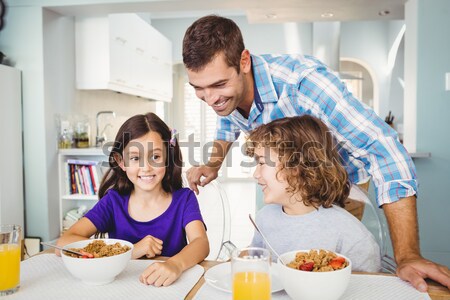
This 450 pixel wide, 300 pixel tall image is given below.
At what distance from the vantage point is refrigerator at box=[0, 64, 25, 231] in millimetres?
3182

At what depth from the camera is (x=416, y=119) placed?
10.1 feet

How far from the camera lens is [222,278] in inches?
38.2

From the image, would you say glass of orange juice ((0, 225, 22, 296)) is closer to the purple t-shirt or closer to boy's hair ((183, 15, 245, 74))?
the purple t-shirt

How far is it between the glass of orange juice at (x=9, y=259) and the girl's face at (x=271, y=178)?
28.3 inches

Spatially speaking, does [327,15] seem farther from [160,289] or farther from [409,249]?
[160,289]

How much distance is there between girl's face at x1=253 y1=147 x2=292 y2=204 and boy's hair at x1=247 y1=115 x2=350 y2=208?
1 cm

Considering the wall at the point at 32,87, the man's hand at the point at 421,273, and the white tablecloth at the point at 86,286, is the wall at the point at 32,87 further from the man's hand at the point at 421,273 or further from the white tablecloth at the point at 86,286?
the man's hand at the point at 421,273

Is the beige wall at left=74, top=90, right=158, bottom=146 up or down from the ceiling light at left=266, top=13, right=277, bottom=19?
down

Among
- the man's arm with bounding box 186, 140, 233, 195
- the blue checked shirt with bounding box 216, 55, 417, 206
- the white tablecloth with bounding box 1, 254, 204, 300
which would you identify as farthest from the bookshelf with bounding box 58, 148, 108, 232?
the white tablecloth with bounding box 1, 254, 204, 300

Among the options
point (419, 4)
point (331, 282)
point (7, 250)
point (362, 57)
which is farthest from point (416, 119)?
point (362, 57)

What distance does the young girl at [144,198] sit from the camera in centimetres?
148

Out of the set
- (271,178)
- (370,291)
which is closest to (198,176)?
(271,178)

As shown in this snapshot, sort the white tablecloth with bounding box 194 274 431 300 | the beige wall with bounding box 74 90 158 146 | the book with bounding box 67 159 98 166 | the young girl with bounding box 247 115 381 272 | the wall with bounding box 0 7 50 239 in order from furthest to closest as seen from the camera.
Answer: the beige wall with bounding box 74 90 158 146
the book with bounding box 67 159 98 166
the wall with bounding box 0 7 50 239
the young girl with bounding box 247 115 381 272
the white tablecloth with bounding box 194 274 431 300

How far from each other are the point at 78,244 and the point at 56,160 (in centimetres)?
278
